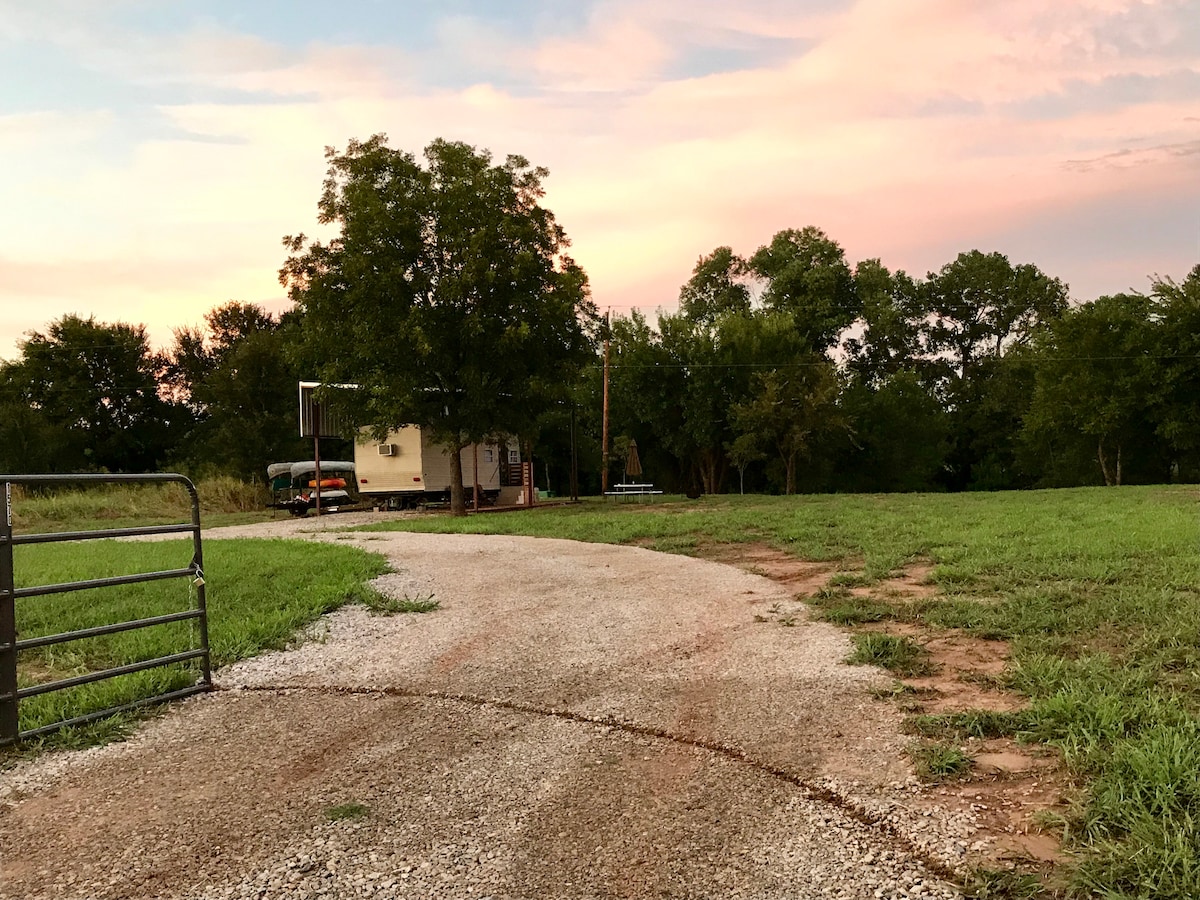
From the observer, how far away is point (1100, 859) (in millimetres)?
2604

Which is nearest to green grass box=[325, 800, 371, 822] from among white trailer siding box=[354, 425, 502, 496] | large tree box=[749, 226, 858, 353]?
white trailer siding box=[354, 425, 502, 496]

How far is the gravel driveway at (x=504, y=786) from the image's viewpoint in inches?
106

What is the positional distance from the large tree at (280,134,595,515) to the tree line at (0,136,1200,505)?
62 mm

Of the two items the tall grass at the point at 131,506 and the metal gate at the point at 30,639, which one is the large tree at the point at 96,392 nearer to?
the tall grass at the point at 131,506

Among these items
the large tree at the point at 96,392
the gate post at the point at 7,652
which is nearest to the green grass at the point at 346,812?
the gate post at the point at 7,652

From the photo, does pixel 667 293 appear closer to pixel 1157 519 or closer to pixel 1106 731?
pixel 1157 519

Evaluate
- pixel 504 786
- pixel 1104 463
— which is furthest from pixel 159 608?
pixel 1104 463

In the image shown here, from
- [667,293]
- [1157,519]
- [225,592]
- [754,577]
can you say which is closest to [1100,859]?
[754,577]

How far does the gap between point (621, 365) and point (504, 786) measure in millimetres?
35687

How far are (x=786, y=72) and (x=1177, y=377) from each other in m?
31.3

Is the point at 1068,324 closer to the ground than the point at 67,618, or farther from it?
farther from it

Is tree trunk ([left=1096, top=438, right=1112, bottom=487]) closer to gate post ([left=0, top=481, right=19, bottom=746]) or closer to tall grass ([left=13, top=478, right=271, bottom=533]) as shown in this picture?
tall grass ([left=13, top=478, right=271, bottom=533])

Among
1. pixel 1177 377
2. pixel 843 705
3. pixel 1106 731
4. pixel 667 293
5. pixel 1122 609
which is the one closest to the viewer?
pixel 1106 731

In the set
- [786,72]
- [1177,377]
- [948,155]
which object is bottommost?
[1177,377]
